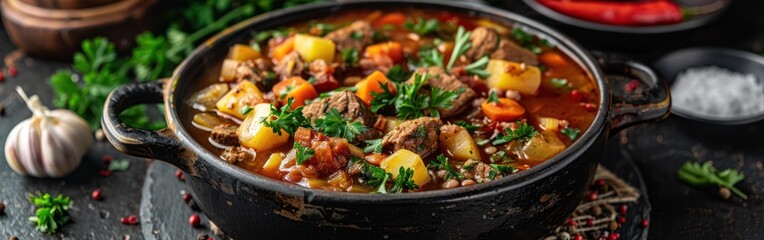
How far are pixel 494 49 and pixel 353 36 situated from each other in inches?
30.4

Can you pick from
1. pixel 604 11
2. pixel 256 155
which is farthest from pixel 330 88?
pixel 604 11

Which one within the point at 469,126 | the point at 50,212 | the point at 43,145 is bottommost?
the point at 50,212

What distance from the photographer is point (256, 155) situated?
11.3ft

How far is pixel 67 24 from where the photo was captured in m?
5.55

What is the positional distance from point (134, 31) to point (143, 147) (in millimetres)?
2517

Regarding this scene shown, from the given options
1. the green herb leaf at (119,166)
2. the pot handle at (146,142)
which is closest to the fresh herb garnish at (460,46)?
the pot handle at (146,142)

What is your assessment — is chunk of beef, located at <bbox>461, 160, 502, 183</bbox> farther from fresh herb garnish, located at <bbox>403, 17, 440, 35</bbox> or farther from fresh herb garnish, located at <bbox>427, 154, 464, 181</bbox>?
fresh herb garnish, located at <bbox>403, 17, 440, 35</bbox>

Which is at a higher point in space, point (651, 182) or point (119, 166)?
point (119, 166)

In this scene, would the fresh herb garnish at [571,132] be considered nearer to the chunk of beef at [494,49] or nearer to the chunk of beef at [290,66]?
the chunk of beef at [494,49]

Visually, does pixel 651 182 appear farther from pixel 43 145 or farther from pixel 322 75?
pixel 43 145

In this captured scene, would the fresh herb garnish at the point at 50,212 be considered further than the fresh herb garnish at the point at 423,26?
No

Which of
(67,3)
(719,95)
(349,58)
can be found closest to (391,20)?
(349,58)

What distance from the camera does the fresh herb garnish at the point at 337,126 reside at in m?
3.47

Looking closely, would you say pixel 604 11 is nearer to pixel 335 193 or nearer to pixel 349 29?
pixel 349 29
